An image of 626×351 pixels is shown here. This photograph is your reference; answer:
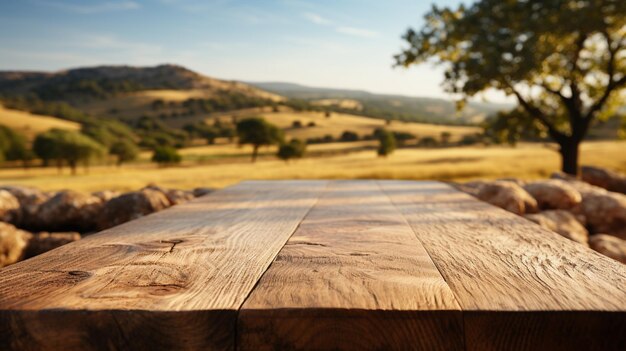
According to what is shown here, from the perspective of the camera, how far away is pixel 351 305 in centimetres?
90

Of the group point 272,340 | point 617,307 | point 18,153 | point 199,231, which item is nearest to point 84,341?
point 272,340

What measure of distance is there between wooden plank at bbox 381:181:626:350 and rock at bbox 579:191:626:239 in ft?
10.2

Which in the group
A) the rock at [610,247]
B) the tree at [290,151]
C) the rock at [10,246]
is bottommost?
the tree at [290,151]

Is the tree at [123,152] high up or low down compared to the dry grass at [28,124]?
down

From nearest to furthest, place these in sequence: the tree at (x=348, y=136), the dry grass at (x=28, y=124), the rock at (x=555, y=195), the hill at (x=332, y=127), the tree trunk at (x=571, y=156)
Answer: the rock at (x=555, y=195) → the tree trunk at (x=571, y=156) → the dry grass at (x=28, y=124) → the tree at (x=348, y=136) → the hill at (x=332, y=127)

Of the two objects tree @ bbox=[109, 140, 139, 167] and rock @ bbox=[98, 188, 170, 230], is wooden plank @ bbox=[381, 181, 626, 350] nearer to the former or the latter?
rock @ bbox=[98, 188, 170, 230]

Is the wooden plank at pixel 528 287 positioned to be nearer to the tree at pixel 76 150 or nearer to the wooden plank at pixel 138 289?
the wooden plank at pixel 138 289

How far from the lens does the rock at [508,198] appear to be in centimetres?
393

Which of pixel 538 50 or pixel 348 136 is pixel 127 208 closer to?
pixel 538 50

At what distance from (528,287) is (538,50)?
1300 cm

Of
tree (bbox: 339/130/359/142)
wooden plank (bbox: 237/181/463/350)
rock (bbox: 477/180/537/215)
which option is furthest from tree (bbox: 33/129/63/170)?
wooden plank (bbox: 237/181/463/350)

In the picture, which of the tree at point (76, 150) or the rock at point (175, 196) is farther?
the tree at point (76, 150)

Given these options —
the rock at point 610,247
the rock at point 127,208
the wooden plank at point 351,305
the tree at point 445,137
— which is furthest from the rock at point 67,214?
the tree at point 445,137

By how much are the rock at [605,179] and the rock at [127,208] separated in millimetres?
8430
